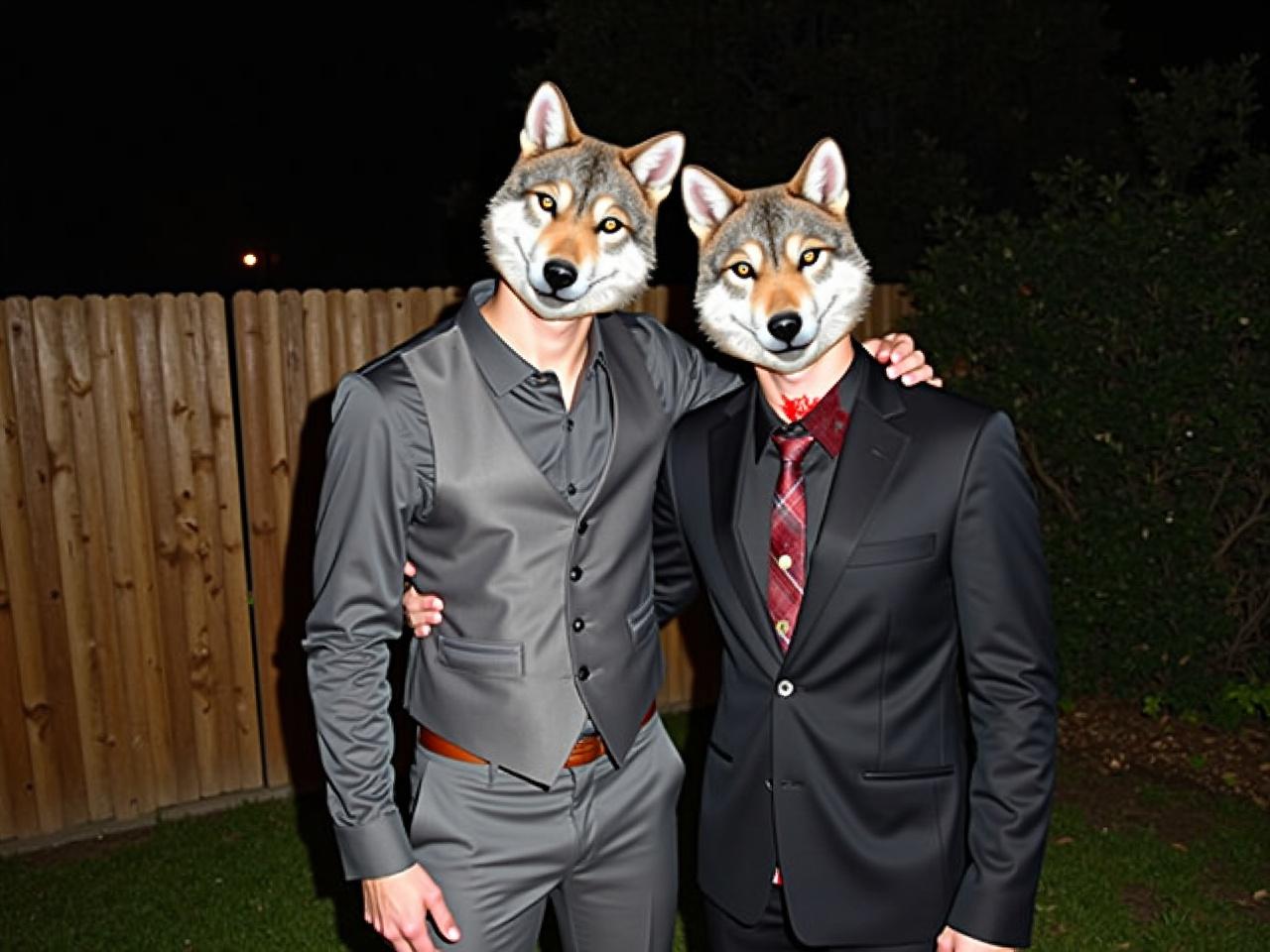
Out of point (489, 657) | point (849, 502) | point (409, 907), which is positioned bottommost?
point (409, 907)

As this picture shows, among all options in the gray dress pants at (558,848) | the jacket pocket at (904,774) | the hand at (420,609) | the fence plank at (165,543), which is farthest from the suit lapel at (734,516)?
the fence plank at (165,543)

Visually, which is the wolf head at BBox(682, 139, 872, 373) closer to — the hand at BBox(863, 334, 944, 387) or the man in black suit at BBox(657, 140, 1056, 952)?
the man in black suit at BBox(657, 140, 1056, 952)

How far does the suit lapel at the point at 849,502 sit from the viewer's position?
225 centimetres

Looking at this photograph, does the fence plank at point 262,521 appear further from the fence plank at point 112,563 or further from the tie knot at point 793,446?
the tie knot at point 793,446

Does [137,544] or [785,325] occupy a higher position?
[785,325]

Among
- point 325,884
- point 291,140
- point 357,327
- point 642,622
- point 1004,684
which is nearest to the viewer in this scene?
point 1004,684

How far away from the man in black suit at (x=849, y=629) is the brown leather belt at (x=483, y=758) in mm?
262

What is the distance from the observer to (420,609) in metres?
2.51

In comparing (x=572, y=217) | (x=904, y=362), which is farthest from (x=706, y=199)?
(x=904, y=362)

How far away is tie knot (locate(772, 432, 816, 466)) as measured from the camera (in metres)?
2.38

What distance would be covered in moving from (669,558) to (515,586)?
460 mm

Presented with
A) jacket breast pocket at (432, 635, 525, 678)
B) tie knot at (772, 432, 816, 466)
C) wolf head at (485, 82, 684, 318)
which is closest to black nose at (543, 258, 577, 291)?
wolf head at (485, 82, 684, 318)

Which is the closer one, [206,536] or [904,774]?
[904,774]

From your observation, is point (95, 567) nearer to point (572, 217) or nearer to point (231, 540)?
point (231, 540)
